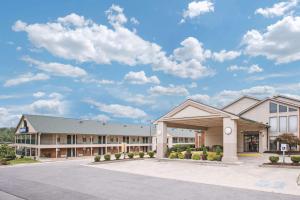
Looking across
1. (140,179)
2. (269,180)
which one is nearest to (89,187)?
(140,179)

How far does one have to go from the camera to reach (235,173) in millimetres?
23422

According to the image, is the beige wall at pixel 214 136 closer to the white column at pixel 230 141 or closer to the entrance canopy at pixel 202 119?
the entrance canopy at pixel 202 119

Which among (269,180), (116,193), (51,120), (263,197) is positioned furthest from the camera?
(51,120)

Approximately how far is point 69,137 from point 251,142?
3147 cm

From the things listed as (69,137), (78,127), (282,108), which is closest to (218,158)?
(282,108)

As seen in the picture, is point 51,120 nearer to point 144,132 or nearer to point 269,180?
point 144,132

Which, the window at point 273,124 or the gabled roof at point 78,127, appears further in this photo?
the gabled roof at point 78,127

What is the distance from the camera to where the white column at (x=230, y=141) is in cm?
2964

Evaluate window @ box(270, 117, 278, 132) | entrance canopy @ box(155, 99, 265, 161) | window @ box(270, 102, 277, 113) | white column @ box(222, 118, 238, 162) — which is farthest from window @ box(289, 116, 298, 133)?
white column @ box(222, 118, 238, 162)

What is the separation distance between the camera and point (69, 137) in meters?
52.6

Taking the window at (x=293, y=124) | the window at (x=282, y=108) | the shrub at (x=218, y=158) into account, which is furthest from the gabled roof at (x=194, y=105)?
the window at (x=282, y=108)

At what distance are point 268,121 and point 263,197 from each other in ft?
104

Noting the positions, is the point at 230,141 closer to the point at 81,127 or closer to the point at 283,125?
the point at 283,125

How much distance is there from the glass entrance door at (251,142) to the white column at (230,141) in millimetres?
16137
